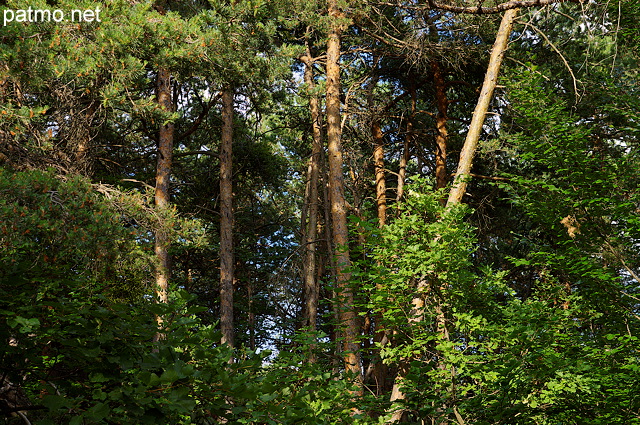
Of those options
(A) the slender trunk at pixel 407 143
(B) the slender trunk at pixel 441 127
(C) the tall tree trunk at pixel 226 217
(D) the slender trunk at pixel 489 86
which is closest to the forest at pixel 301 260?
(D) the slender trunk at pixel 489 86

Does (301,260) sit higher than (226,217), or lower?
lower

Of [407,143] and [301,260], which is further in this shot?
[407,143]

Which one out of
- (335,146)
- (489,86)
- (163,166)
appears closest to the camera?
(489,86)

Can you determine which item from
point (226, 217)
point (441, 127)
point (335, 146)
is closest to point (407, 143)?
point (441, 127)

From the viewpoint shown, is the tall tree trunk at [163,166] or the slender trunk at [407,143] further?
the slender trunk at [407,143]

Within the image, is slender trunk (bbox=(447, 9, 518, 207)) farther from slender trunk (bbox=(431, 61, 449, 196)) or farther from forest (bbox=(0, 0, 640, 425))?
slender trunk (bbox=(431, 61, 449, 196))

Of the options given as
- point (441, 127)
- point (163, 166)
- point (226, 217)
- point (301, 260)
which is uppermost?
point (441, 127)

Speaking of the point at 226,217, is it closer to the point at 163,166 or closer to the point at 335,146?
the point at 163,166

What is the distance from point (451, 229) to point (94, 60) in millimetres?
5505

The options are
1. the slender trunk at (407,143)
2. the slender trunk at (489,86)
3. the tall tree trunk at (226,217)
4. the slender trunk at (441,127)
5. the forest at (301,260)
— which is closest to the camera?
the forest at (301,260)

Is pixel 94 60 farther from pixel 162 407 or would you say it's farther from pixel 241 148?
pixel 241 148

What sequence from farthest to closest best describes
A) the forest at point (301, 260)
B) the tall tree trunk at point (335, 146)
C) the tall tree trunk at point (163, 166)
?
the tall tree trunk at point (163, 166)
the tall tree trunk at point (335, 146)
the forest at point (301, 260)

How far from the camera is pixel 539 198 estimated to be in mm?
7695

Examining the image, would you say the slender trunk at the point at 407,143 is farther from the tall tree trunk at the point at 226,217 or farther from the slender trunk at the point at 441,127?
the tall tree trunk at the point at 226,217
